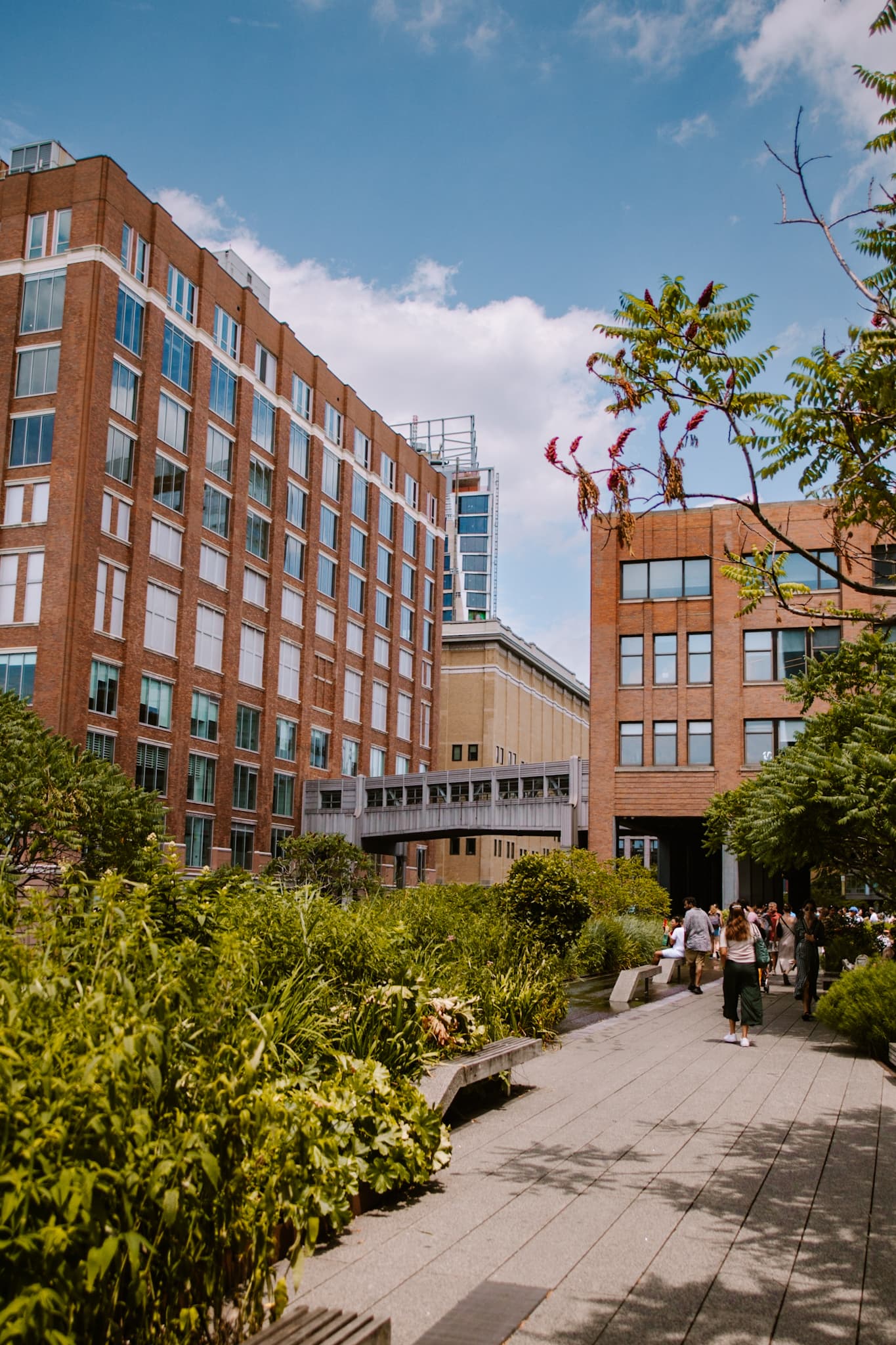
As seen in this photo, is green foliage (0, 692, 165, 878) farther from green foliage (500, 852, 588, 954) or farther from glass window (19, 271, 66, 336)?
glass window (19, 271, 66, 336)

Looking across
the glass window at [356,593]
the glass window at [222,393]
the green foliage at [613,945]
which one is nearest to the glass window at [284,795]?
the glass window at [356,593]

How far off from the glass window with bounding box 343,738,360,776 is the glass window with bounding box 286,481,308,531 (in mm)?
12877

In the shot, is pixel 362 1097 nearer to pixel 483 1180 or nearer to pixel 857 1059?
pixel 483 1180

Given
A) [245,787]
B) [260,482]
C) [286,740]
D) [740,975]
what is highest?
[260,482]

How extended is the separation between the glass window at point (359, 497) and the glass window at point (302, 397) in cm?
587

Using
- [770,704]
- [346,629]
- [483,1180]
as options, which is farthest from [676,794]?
[483,1180]

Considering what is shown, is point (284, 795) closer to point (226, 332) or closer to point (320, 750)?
point (320, 750)

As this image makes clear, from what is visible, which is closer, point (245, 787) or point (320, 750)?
point (245, 787)

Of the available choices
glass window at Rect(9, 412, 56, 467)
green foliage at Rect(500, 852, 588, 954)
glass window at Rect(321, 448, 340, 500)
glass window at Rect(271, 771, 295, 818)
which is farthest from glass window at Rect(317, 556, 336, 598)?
green foliage at Rect(500, 852, 588, 954)

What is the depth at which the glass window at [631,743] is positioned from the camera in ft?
155

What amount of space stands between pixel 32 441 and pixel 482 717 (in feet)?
180

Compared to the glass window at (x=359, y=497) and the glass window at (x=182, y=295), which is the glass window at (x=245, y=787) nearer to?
the glass window at (x=359, y=497)

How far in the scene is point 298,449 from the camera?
64875 mm

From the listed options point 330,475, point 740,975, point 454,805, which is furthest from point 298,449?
point 740,975
